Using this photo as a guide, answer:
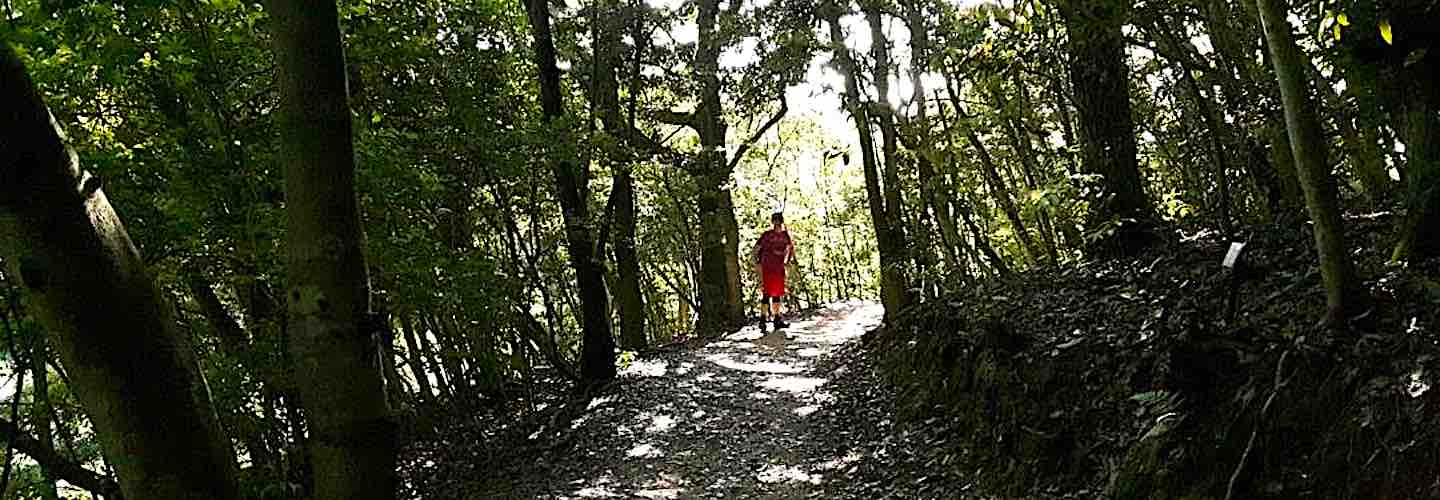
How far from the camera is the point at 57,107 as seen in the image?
6223mm

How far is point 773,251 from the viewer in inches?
631

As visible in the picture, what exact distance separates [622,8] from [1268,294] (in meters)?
9.60

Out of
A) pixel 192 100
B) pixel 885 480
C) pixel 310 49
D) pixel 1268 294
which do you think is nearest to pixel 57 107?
pixel 192 100

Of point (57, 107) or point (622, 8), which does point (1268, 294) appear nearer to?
point (57, 107)

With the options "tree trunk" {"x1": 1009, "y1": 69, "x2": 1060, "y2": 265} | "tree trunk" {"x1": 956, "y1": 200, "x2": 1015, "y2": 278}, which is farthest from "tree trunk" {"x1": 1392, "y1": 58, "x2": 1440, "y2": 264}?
"tree trunk" {"x1": 956, "y1": 200, "x2": 1015, "y2": 278}

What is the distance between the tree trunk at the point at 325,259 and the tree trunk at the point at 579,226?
7.26 m

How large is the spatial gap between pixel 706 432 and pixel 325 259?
688 cm

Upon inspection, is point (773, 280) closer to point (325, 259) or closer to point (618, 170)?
point (618, 170)

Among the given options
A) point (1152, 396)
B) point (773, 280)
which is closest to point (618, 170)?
point (773, 280)

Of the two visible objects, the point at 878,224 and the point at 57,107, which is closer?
the point at 57,107

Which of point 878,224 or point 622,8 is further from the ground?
point 622,8

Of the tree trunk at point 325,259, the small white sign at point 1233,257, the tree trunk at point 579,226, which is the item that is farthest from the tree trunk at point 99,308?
the tree trunk at point 579,226

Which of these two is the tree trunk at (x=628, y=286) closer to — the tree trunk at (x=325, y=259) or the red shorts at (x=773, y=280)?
the red shorts at (x=773, y=280)

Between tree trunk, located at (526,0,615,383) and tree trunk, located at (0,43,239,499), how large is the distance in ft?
24.9
